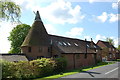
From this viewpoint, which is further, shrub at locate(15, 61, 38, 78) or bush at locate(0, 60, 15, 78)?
shrub at locate(15, 61, 38, 78)

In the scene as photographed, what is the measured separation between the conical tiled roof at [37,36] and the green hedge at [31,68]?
695cm

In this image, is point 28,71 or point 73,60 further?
point 73,60

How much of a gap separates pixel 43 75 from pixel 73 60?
12892 millimetres

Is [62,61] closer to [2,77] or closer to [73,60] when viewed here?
[73,60]

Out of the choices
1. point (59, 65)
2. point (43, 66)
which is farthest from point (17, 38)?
point (43, 66)

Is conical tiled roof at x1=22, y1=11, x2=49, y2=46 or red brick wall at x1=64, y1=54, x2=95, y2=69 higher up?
conical tiled roof at x1=22, y1=11, x2=49, y2=46

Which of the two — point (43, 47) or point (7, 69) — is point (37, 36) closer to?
point (43, 47)

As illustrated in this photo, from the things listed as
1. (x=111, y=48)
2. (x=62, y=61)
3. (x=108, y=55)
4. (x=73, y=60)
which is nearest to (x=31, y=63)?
(x=62, y=61)

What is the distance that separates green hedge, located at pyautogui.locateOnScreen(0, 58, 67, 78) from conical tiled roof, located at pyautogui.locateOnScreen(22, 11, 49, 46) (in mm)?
6948

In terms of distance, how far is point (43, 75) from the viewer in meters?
20.8

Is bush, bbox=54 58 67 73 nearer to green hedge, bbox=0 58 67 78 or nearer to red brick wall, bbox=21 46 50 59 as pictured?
green hedge, bbox=0 58 67 78

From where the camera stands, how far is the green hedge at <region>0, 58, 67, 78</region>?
16094 mm

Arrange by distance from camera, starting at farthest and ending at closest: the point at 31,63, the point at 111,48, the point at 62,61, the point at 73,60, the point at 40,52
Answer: the point at 111,48 < the point at 73,60 < the point at 40,52 < the point at 62,61 < the point at 31,63

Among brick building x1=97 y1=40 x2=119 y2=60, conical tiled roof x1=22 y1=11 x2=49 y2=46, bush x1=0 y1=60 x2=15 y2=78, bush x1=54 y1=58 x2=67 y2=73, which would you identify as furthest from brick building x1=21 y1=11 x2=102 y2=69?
brick building x1=97 y1=40 x2=119 y2=60
